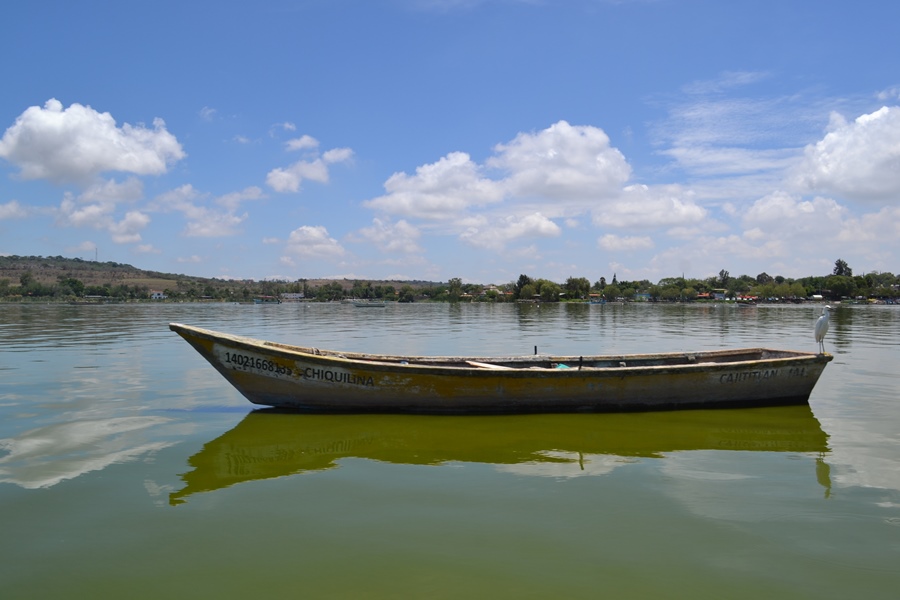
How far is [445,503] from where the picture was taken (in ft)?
22.3

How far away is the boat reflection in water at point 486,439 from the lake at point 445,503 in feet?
0.21

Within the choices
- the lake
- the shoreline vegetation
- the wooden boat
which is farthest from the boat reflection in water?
the shoreline vegetation

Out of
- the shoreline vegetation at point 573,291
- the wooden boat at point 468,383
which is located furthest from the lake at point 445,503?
the shoreline vegetation at point 573,291

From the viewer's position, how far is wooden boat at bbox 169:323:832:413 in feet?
35.8

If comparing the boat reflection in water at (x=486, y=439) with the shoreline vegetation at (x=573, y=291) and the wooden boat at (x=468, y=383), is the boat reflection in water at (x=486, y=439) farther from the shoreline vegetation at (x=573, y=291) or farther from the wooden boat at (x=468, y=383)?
the shoreline vegetation at (x=573, y=291)

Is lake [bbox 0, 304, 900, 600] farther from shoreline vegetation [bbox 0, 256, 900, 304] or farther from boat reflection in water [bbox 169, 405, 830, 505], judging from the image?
shoreline vegetation [bbox 0, 256, 900, 304]

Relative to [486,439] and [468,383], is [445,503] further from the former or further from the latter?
[468,383]

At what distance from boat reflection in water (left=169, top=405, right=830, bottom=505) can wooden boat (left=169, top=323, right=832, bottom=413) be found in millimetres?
262

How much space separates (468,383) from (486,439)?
5.07 feet

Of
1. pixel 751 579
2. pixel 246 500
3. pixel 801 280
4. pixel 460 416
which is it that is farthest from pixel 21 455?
pixel 801 280

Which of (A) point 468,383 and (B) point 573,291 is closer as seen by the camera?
(A) point 468,383

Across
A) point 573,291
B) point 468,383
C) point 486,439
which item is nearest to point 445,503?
point 486,439

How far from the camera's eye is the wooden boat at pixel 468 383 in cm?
1092

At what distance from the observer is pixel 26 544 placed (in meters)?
5.79
